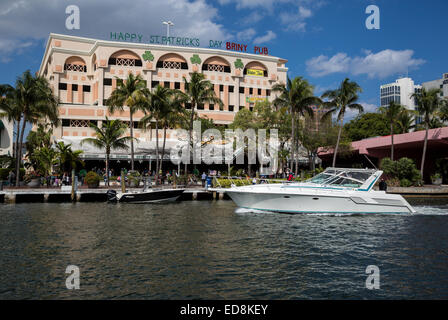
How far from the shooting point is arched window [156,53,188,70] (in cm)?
6344

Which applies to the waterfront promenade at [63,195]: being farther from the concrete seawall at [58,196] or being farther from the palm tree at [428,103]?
the palm tree at [428,103]

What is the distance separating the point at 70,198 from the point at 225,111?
113 feet

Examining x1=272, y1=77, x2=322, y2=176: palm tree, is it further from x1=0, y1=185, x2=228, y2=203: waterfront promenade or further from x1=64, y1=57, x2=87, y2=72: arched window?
x1=64, y1=57, x2=87, y2=72: arched window

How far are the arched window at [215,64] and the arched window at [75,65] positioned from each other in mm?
19938

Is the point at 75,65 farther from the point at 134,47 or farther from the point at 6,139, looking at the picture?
the point at 6,139

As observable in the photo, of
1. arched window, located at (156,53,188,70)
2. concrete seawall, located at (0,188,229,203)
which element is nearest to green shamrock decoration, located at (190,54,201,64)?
arched window, located at (156,53,188,70)

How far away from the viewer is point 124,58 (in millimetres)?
61625

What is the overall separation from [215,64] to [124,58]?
15.2 m

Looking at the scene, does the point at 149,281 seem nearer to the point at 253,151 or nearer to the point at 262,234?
the point at 262,234

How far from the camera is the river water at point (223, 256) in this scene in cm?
956

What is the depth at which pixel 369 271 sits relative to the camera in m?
11.1

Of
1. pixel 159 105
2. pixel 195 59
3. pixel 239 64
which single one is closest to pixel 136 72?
pixel 195 59

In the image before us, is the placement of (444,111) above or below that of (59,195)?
above
